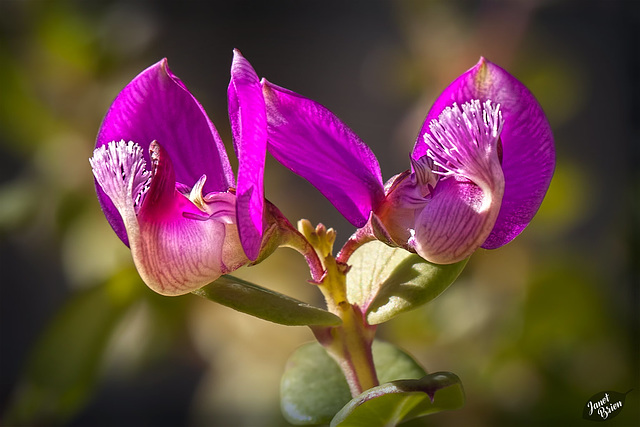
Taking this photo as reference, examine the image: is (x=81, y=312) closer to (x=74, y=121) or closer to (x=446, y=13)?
(x=74, y=121)

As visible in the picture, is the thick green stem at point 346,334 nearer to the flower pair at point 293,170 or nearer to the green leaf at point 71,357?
the flower pair at point 293,170

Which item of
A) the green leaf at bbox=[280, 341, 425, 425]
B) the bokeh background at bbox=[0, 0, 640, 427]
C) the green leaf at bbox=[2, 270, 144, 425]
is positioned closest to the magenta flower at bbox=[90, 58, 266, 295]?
the green leaf at bbox=[280, 341, 425, 425]

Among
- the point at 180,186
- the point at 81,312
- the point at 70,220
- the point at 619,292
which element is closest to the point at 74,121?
the point at 70,220

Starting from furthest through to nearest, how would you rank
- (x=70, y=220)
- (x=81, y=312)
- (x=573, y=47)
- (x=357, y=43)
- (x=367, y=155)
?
(x=357, y=43), (x=573, y=47), (x=70, y=220), (x=81, y=312), (x=367, y=155)

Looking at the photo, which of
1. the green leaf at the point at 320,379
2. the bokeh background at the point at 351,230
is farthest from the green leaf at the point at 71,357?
the green leaf at the point at 320,379

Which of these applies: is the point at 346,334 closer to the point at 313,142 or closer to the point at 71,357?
the point at 313,142
